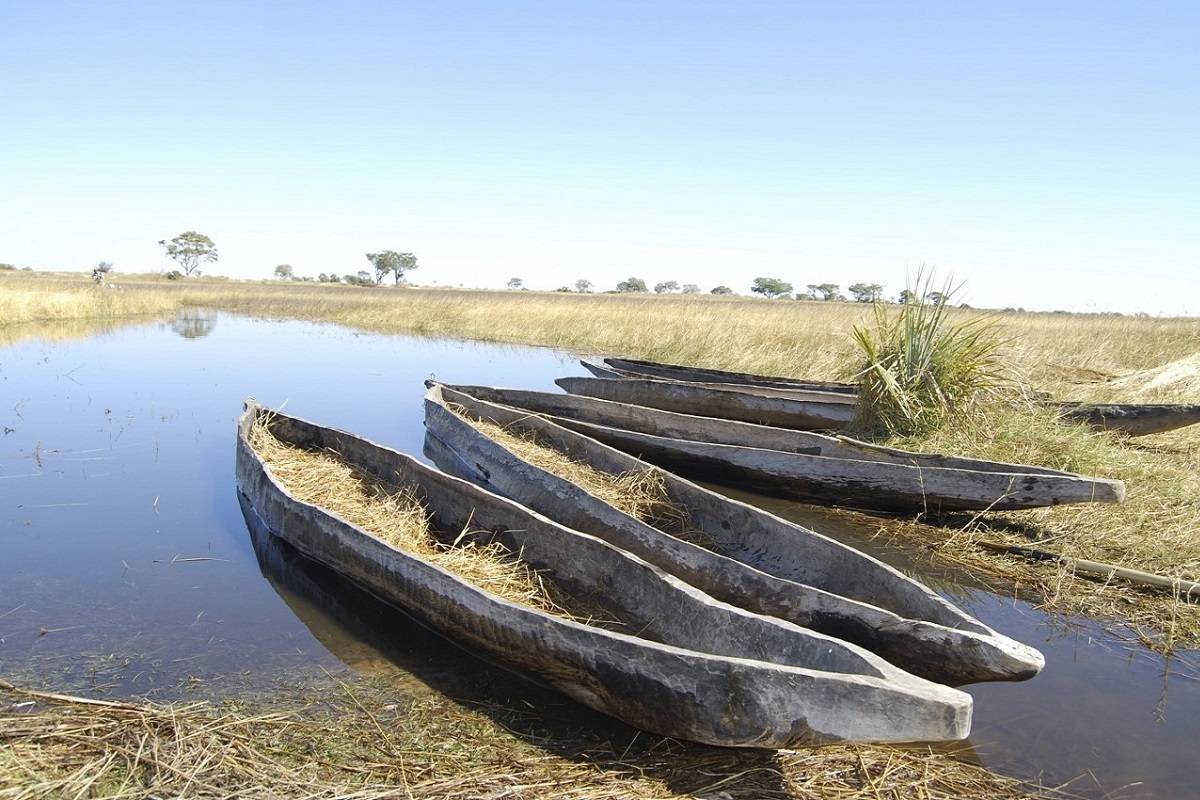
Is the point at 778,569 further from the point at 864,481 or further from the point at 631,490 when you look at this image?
the point at 864,481

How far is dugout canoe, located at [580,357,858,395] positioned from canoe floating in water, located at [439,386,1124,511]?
2539mm

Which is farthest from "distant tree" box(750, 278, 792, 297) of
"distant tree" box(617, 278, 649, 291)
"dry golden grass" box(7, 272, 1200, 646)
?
"dry golden grass" box(7, 272, 1200, 646)

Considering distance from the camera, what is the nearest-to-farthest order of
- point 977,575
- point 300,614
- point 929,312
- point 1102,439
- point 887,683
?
1. point 887,683
2. point 300,614
3. point 977,575
4. point 1102,439
5. point 929,312

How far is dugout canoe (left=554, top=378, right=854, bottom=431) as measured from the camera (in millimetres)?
8875

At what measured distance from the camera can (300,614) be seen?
4.72m

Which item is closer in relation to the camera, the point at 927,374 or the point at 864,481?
the point at 864,481

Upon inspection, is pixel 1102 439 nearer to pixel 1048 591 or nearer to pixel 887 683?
pixel 1048 591

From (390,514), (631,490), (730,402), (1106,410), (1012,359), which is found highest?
(1012,359)

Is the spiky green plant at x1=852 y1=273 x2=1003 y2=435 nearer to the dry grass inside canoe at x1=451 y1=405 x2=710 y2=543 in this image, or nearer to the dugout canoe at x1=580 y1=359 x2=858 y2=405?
the dugout canoe at x1=580 y1=359 x2=858 y2=405

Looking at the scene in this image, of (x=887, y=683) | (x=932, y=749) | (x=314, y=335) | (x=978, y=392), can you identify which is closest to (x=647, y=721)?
(x=887, y=683)

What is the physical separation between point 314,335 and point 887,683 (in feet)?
70.4

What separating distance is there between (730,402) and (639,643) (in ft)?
21.8

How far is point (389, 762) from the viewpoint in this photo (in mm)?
3039

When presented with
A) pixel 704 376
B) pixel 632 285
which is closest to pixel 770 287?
pixel 632 285
